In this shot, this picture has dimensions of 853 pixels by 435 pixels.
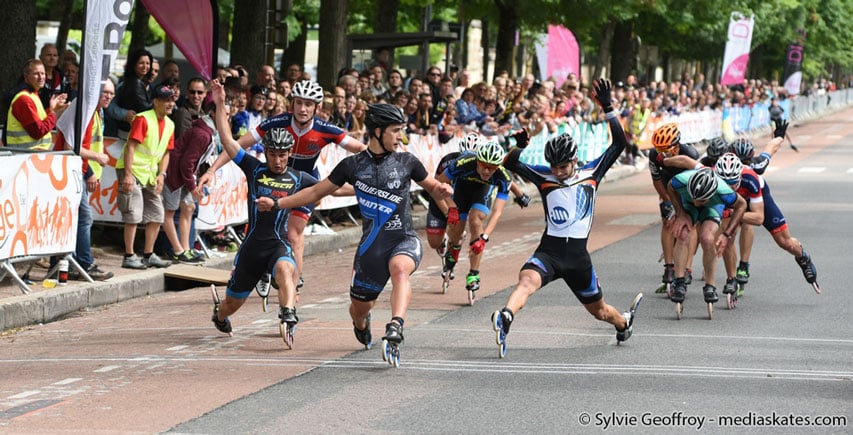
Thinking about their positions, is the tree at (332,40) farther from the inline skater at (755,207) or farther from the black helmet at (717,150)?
the inline skater at (755,207)

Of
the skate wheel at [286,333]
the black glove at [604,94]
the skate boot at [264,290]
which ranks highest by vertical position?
the black glove at [604,94]

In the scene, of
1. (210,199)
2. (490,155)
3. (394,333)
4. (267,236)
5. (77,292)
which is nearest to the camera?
(394,333)

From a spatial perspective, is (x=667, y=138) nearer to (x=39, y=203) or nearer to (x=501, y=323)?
(x=501, y=323)

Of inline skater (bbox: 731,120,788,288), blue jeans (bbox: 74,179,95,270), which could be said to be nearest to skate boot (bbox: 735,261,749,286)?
inline skater (bbox: 731,120,788,288)

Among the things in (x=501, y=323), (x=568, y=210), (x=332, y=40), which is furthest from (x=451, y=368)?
(x=332, y=40)

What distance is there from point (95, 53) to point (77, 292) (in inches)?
95.1

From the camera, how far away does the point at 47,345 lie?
10625 mm

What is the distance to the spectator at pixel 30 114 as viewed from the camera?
1291 cm

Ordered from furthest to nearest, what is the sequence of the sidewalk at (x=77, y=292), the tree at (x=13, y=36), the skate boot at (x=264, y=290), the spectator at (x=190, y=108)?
the tree at (x=13, y=36), the spectator at (x=190, y=108), the skate boot at (x=264, y=290), the sidewalk at (x=77, y=292)

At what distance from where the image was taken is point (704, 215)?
1247cm

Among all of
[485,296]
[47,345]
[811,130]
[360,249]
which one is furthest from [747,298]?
[811,130]

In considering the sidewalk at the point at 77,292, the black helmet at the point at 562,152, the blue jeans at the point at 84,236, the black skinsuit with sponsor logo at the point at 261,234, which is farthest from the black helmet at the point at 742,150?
the blue jeans at the point at 84,236

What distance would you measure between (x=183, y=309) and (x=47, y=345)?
79.3 inches

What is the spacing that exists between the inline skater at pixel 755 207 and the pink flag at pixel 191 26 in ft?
23.3
